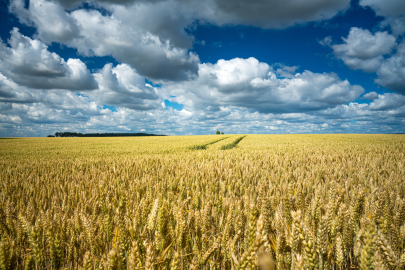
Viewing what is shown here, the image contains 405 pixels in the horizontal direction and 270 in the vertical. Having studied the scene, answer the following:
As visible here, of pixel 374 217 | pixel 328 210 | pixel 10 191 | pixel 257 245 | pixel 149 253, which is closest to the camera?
pixel 257 245

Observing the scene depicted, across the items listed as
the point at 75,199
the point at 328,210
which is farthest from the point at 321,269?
the point at 75,199

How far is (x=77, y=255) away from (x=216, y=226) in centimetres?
130

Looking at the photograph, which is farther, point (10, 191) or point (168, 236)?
point (10, 191)

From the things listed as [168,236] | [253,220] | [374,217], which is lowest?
[168,236]

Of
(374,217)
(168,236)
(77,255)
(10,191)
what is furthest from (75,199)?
(374,217)

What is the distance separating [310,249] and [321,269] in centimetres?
61

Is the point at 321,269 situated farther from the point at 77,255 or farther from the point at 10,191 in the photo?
the point at 10,191

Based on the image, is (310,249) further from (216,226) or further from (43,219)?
(43,219)

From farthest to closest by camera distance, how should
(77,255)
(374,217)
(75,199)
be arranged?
(75,199), (77,255), (374,217)

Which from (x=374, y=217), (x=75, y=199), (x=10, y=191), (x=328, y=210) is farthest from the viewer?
(x=10, y=191)

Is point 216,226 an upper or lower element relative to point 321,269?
lower

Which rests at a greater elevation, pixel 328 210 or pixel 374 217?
pixel 328 210

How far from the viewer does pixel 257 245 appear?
66 centimetres

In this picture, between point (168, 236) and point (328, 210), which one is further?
point (168, 236)
